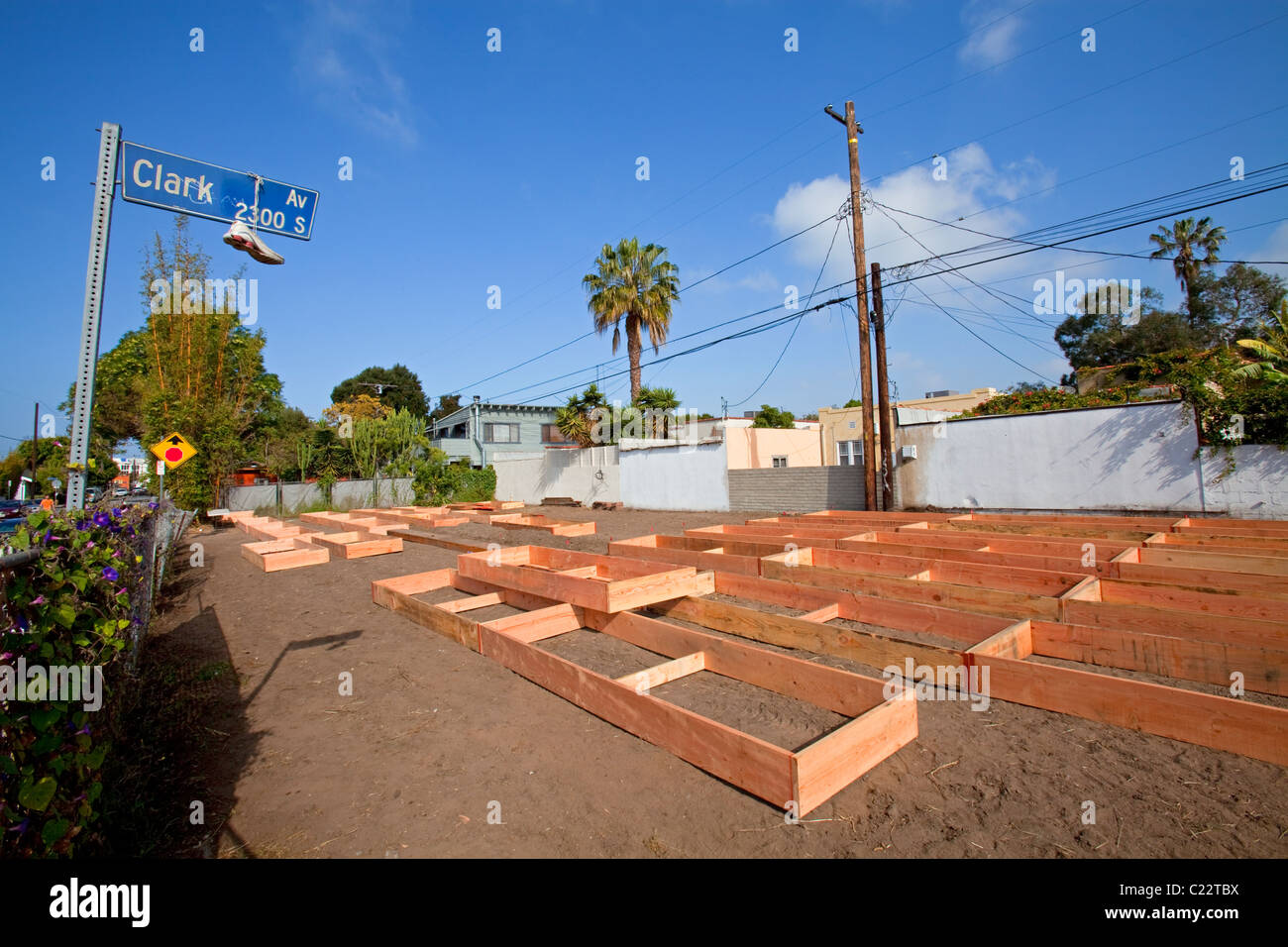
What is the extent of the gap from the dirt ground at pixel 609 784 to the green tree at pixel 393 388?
5649 centimetres

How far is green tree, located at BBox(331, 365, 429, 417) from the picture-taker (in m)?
57.7

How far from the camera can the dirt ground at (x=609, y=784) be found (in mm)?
2816

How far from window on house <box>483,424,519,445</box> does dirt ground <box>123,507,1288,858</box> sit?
3336 centimetres

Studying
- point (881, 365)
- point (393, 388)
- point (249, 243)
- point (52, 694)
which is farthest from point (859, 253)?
point (393, 388)

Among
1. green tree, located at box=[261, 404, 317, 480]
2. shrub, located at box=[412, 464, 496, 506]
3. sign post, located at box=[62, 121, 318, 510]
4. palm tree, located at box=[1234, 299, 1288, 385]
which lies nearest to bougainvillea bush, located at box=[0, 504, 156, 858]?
sign post, located at box=[62, 121, 318, 510]

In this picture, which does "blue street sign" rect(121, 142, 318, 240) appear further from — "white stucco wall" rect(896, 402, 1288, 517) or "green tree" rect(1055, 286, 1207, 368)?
"green tree" rect(1055, 286, 1207, 368)

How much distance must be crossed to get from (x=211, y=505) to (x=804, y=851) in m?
25.8

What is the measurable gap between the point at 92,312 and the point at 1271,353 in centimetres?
1689

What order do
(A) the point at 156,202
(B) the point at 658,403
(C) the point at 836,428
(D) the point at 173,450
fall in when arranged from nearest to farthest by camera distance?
(A) the point at 156,202 → (D) the point at 173,450 → (B) the point at 658,403 → (C) the point at 836,428

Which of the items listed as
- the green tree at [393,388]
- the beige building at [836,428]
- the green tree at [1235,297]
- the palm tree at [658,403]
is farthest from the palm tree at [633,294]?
the green tree at [393,388]

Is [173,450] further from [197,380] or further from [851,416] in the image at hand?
[851,416]

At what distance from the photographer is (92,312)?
274 centimetres

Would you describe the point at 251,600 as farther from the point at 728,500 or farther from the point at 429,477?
the point at 429,477
